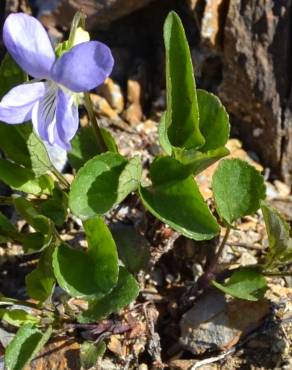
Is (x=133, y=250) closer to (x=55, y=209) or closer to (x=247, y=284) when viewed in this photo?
(x=55, y=209)

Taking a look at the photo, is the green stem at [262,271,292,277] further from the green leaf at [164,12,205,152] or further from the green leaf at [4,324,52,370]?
the green leaf at [4,324,52,370]

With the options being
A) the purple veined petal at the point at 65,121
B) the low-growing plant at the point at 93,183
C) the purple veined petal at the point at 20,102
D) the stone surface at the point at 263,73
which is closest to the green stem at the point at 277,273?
the low-growing plant at the point at 93,183

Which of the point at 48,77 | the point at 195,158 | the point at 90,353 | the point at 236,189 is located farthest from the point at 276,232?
the point at 48,77

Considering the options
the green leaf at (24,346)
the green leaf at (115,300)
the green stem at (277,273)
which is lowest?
the green leaf at (24,346)

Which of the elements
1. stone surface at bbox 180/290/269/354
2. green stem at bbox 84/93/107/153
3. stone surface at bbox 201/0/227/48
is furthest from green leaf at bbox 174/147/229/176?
stone surface at bbox 201/0/227/48

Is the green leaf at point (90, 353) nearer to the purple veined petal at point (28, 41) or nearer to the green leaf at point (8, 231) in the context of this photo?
the green leaf at point (8, 231)

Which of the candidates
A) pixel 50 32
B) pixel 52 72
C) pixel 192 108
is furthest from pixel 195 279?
pixel 50 32
